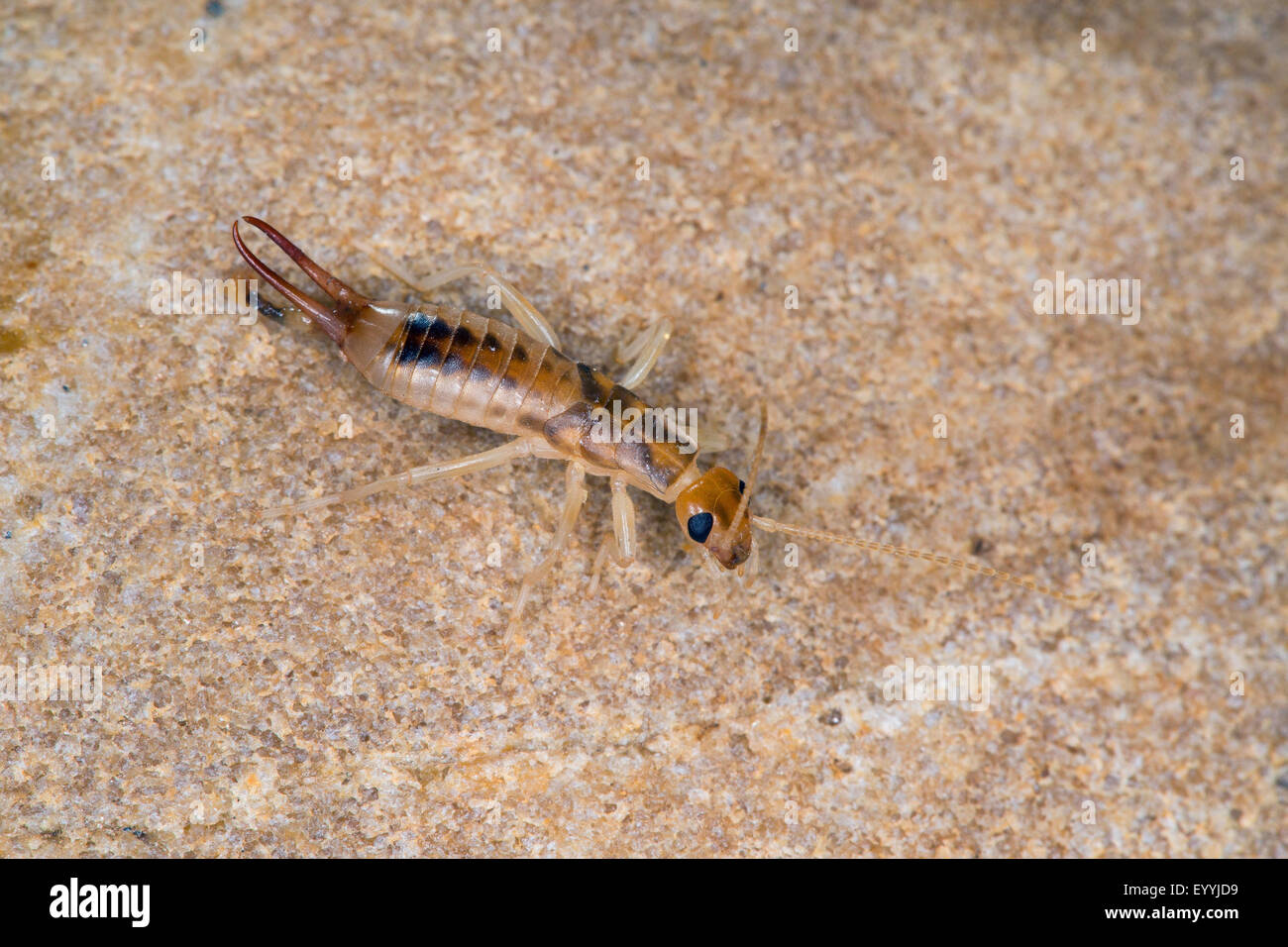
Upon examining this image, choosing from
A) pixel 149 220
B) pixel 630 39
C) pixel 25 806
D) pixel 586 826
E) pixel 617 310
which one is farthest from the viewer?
pixel 630 39

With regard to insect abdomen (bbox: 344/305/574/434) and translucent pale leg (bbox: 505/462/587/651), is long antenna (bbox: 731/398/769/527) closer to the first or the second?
translucent pale leg (bbox: 505/462/587/651)

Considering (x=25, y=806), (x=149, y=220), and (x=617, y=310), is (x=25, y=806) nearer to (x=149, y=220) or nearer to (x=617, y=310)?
(x=149, y=220)

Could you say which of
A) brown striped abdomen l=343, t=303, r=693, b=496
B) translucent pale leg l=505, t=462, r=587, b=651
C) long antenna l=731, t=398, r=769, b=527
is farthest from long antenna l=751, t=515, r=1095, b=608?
translucent pale leg l=505, t=462, r=587, b=651

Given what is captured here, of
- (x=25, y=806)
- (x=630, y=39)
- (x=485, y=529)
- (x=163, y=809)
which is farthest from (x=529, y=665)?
(x=630, y=39)

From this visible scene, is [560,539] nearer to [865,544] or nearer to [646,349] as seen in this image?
[646,349]

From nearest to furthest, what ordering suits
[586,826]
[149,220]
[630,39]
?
[586,826] → [149,220] → [630,39]

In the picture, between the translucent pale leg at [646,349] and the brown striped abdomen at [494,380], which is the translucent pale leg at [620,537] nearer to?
the brown striped abdomen at [494,380]

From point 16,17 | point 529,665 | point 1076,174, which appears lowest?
point 529,665
